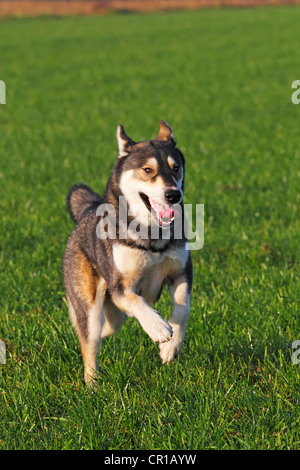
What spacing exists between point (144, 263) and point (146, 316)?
0.45 meters

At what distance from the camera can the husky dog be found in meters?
4.43

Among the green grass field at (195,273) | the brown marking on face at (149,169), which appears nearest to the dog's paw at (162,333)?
the green grass field at (195,273)

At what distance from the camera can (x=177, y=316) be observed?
4512mm

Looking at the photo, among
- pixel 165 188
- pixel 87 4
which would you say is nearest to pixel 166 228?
pixel 165 188

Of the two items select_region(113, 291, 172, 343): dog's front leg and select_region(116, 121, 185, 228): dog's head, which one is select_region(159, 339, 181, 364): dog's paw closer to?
select_region(113, 291, 172, 343): dog's front leg

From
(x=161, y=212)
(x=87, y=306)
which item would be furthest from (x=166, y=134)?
(x=87, y=306)

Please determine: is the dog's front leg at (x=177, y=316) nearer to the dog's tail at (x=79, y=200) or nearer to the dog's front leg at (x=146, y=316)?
the dog's front leg at (x=146, y=316)

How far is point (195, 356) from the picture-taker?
4.98 m

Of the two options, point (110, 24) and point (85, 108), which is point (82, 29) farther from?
point (85, 108)

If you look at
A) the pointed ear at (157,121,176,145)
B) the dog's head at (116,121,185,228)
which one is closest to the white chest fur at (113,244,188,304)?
the dog's head at (116,121,185,228)

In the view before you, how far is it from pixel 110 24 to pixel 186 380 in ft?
154

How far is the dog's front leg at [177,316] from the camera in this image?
441 cm

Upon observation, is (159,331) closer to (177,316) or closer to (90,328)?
(177,316)

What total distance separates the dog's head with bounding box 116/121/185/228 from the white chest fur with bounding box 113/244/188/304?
0.23 metres
